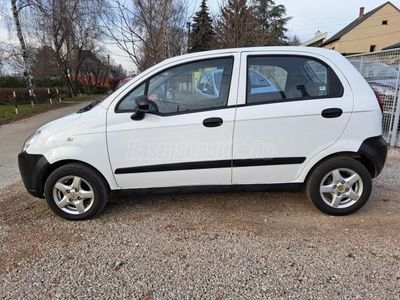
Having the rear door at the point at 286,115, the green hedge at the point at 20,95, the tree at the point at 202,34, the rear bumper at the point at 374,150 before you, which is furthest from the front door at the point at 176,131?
the green hedge at the point at 20,95

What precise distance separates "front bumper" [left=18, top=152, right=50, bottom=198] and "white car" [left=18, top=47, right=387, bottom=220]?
11 mm

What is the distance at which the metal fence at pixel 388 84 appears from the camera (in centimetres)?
575

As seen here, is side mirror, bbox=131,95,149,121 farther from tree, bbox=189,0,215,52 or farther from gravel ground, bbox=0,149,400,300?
tree, bbox=189,0,215,52

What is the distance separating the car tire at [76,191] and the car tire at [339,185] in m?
2.29

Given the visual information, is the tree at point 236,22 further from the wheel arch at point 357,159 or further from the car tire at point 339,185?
the car tire at point 339,185

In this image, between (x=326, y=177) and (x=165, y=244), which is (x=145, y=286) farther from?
(x=326, y=177)

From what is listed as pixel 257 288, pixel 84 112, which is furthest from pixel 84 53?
pixel 257 288

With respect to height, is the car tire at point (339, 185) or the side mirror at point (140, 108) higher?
the side mirror at point (140, 108)

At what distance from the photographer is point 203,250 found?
2.55 meters

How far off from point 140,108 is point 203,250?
1.49m

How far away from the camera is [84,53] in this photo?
31.1 metres

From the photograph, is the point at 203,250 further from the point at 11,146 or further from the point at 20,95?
the point at 20,95

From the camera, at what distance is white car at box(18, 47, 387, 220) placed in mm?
2844

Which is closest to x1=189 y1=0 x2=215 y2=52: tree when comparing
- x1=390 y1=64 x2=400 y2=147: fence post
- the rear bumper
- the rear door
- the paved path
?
the paved path
